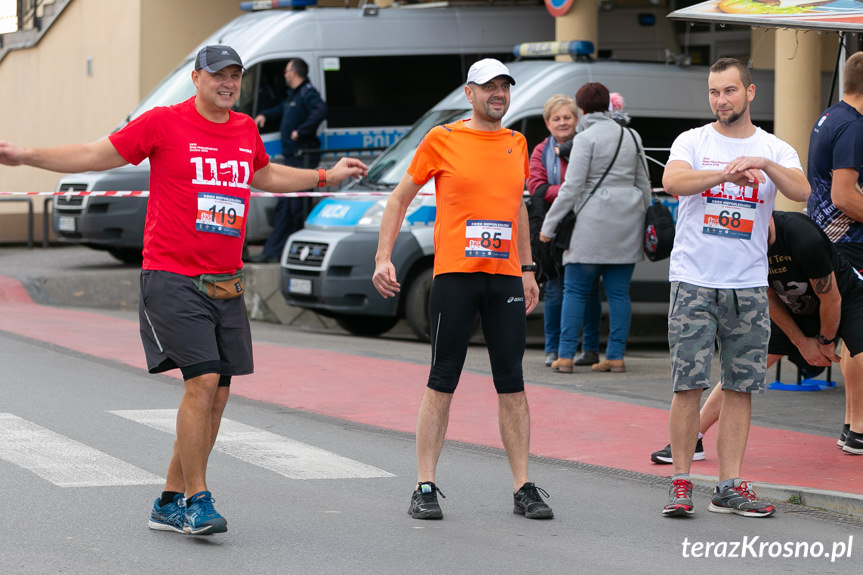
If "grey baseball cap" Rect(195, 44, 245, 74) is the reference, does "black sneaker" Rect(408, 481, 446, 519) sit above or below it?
below

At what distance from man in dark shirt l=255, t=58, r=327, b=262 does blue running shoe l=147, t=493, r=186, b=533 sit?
34.0ft

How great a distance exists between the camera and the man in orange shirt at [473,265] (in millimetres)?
6336

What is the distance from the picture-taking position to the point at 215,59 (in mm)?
5891

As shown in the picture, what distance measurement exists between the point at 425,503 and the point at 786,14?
411 centimetres

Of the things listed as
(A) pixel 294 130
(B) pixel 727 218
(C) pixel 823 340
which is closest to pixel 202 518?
(B) pixel 727 218

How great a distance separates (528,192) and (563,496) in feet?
16.5

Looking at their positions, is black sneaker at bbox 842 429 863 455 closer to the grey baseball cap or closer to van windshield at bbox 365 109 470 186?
the grey baseball cap

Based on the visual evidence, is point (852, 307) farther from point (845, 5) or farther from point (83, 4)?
point (83, 4)

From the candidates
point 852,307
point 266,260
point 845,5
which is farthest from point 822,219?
point 266,260

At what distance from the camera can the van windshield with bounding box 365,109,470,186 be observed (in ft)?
44.9

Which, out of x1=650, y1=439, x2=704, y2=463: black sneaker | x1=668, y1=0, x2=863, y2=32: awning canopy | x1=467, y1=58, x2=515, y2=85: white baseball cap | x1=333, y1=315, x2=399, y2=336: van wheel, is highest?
x1=668, y1=0, x2=863, y2=32: awning canopy

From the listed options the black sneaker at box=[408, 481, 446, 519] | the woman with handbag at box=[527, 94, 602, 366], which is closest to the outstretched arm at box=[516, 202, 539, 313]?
the black sneaker at box=[408, 481, 446, 519]

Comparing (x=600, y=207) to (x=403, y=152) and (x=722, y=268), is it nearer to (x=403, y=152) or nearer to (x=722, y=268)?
(x=403, y=152)

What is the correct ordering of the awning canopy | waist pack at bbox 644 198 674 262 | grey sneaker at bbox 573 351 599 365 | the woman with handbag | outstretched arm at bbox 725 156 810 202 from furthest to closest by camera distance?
grey sneaker at bbox 573 351 599 365 → the woman with handbag → waist pack at bbox 644 198 674 262 → the awning canopy → outstretched arm at bbox 725 156 810 202
